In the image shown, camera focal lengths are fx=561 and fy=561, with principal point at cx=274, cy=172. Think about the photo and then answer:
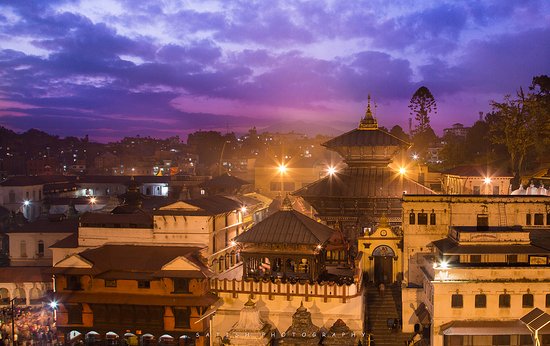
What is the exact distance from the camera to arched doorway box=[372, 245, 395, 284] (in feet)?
121

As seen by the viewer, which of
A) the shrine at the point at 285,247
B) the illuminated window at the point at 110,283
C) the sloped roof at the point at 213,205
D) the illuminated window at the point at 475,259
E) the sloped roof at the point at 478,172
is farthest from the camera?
the sloped roof at the point at 478,172

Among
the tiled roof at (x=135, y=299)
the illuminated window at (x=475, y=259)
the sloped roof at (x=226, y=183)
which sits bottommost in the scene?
the tiled roof at (x=135, y=299)

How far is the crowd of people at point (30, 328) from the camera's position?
1420 inches

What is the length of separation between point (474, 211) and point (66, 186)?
79.4 meters

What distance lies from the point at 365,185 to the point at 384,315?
12.3 meters

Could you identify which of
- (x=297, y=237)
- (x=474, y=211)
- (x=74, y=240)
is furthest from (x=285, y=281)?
(x=74, y=240)

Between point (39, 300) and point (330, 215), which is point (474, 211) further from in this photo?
point (39, 300)

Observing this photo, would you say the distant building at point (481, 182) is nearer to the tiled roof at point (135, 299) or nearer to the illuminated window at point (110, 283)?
the tiled roof at point (135, 299)

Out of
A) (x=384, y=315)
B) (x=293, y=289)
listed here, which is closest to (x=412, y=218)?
(x=384, y=315)

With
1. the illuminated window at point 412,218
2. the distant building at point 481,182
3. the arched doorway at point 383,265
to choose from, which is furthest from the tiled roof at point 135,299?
the distant building at point 481,182

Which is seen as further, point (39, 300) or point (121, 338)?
point (39, 300)

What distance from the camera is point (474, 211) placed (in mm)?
35562

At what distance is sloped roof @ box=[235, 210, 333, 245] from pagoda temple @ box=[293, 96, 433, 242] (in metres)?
6.94

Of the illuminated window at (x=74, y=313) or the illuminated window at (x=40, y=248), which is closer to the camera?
the illuminated window at (x=74, y=313)
